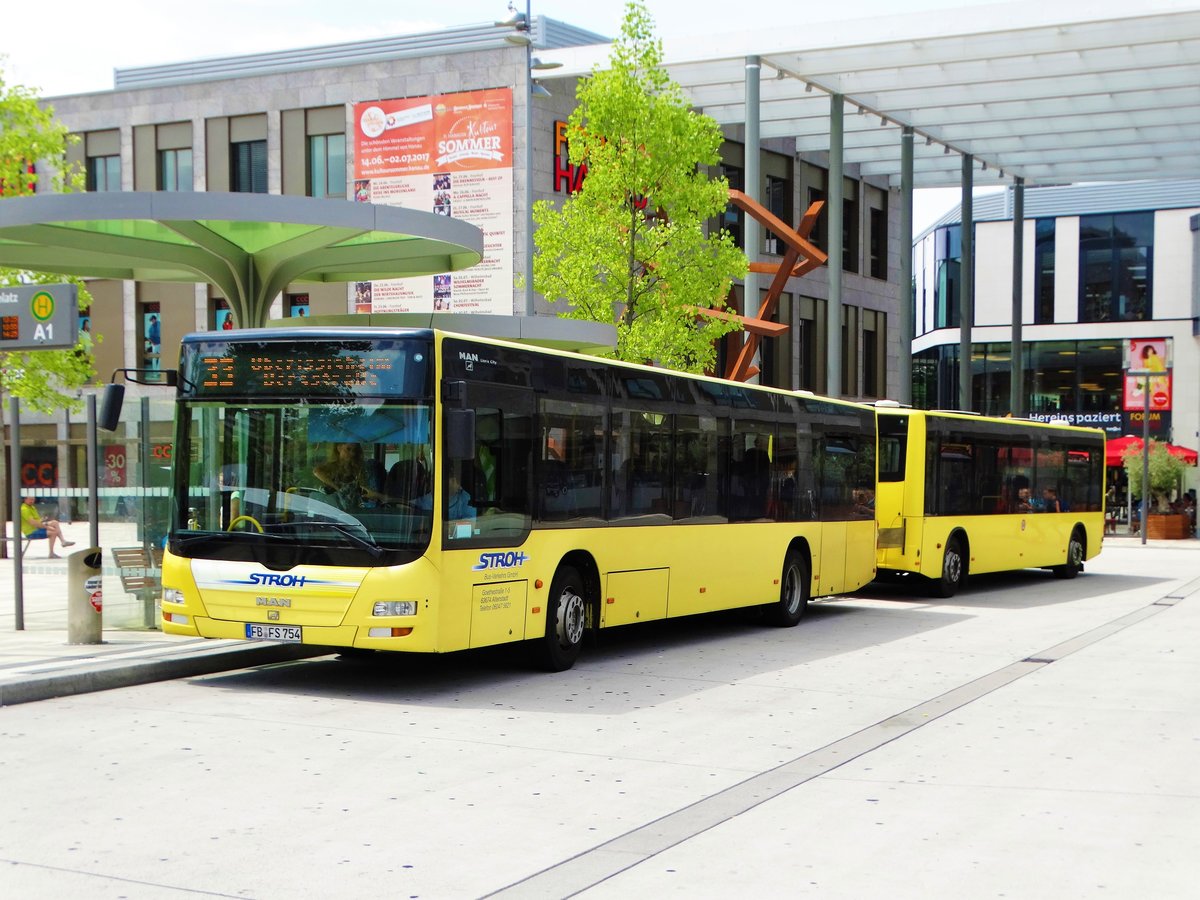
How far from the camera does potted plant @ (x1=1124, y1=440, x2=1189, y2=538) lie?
43562mm

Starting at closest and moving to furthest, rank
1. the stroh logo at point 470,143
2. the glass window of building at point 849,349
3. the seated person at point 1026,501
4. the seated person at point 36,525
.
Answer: the seated person at point 1026,501 < the seated person at point 36,525 < the stroh logo at point 470,143 < the glass window of building at point 849,349

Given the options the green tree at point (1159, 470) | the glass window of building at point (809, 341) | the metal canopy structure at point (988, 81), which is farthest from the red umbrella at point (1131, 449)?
the glass window of building at point (809, 341)

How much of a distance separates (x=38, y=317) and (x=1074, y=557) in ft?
65.8

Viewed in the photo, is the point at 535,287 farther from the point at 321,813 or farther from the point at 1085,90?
the point at 321,813

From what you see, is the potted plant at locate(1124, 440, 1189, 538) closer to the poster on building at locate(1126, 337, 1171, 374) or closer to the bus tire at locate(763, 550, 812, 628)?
the poster on building at locate(1126, 337, 1171, 374)

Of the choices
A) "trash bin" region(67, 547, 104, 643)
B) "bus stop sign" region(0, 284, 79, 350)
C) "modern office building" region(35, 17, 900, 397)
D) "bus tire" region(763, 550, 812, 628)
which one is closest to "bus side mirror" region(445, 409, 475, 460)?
"bus stop sign" region(0, 284, 79, 350)

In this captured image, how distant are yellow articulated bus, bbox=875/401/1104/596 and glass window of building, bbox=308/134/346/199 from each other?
2286 cm

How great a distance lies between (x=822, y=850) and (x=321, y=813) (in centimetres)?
244

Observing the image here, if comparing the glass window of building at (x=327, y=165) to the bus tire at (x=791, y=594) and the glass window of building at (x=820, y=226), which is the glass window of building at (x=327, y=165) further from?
the bus tire at (x=791, y=594)

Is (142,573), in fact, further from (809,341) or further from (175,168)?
(809,341)

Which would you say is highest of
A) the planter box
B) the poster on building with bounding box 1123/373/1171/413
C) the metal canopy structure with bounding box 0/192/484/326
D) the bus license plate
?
the metal canopy structure with bounding box 0/192/484/326

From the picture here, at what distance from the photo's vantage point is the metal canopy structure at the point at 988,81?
32.8 metres

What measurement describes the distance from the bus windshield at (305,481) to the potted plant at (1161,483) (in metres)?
36.8

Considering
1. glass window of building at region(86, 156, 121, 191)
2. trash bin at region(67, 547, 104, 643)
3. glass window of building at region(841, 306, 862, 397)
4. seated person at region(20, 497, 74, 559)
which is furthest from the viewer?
glass window of building at region(841, 306, 862, 397)
